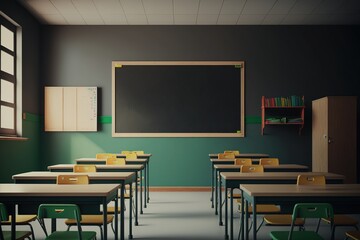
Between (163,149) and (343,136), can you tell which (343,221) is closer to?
(343,136)

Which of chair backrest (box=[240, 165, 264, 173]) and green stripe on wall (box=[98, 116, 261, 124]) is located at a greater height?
green stripe on wall (box=[98, 116, 261, 124])

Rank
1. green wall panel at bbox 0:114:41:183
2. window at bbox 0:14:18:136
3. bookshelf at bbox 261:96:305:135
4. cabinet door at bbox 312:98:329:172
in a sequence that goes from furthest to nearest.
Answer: bookshelf at bbox 261:96:305:135 → cabinet door at bbox 312:98:329:172 → window at bbox 0:14:18:136 → green wall panel at bbox 0:114:41:183

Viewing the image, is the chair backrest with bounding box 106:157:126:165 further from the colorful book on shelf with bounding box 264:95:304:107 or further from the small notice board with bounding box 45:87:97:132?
the colorful book on shelf with bounding box 264:95:304:107

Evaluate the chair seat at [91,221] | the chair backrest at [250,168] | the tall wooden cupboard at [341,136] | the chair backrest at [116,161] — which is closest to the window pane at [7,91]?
the chair backrest at [116,161]

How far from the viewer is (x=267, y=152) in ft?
28.9

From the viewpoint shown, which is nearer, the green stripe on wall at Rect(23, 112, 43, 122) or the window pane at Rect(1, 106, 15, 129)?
the window pane at Rect(1, 106, 15, 129)

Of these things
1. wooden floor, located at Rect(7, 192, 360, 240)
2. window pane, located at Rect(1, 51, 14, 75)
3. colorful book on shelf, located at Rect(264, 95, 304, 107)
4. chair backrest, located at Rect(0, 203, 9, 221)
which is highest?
window pane, located at Rect(1, 51, 14, 75)

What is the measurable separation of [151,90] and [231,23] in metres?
2.23

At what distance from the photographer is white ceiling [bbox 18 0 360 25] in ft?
24.6

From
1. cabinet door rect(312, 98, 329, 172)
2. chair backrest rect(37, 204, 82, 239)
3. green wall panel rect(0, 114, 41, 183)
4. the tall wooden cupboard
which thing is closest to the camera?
chair backrest rect(37, 204, 82, 239)

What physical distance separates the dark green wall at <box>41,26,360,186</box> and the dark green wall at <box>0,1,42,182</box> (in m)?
0.28

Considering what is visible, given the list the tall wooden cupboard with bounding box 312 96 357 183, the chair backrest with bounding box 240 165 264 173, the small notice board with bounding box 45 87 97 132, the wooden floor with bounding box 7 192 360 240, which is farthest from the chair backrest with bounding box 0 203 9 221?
the tall wooden cupboard with bounding box 312 96 357 183

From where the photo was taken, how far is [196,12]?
26.3 ft

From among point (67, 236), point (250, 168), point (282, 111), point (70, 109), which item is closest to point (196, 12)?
point (282, 111)
